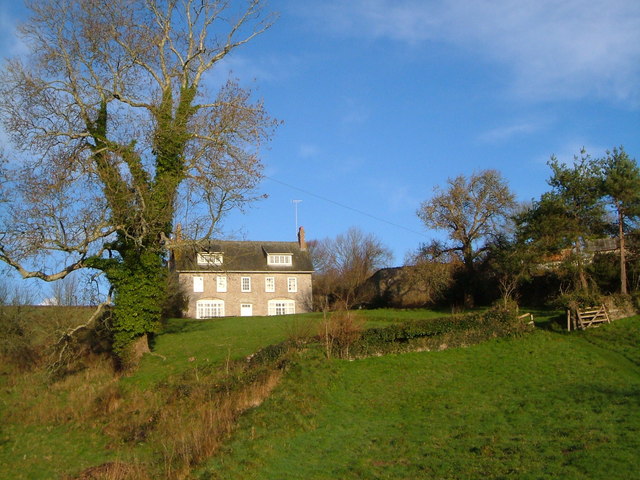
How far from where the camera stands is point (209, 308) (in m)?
54.8

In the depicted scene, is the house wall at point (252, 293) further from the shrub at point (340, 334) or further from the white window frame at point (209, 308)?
the shrub at point (340, 334)

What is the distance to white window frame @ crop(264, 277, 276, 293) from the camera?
56.9 m

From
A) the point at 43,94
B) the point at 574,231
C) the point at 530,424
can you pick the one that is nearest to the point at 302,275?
the point at 574,231

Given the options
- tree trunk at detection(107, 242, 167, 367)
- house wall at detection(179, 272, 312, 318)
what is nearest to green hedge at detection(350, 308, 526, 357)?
tree trunk at detection(107, 242, 167, 367)

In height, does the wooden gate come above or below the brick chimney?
below

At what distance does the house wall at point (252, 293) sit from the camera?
2135 inches

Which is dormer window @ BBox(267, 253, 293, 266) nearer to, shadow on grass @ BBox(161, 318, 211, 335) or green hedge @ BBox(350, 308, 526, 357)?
shadow on grass @ BBox(161, 318, 211, 335)

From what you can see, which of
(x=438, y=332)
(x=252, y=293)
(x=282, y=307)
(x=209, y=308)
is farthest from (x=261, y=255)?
(x=438, y=332)

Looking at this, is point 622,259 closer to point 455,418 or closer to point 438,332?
point 438,332

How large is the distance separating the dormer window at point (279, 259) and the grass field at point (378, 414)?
29874mm

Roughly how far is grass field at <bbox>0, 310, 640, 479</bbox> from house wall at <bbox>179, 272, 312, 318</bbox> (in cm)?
2630

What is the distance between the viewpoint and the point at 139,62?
24188 millimetres

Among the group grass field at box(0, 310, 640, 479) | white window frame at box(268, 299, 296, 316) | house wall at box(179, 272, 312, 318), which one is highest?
house wall at box(179, 272, 312, 318)

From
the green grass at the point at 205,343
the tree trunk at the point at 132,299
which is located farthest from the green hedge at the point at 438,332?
the tree trunk at the point at 132,299
